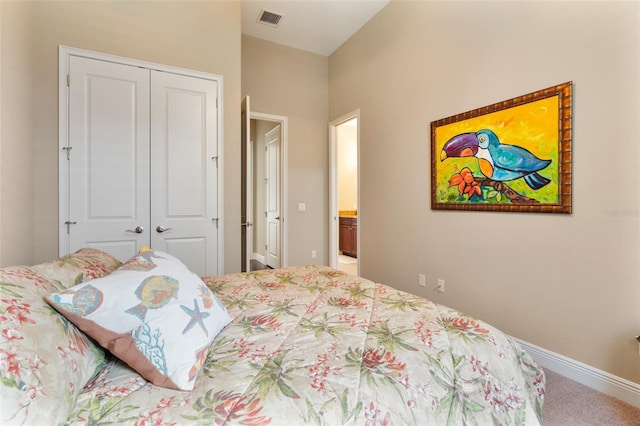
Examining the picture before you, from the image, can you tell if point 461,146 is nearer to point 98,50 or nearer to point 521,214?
point 521,214

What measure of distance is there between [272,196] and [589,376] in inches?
170

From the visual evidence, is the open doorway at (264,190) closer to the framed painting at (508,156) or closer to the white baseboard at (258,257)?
the white baseboard at (258,257)

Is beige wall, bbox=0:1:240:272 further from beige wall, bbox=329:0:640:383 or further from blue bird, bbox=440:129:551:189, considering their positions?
blue bird, bbox=440:129:551:189

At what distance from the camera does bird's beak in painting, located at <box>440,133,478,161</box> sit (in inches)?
98.5

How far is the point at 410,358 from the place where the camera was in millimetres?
960

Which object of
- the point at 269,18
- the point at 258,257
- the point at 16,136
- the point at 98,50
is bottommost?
the point at 258,257

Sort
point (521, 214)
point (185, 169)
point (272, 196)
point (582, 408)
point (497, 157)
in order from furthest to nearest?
point (272, 196), point (185, 169), point (497, 157), point (521, 214), point (582, 408)

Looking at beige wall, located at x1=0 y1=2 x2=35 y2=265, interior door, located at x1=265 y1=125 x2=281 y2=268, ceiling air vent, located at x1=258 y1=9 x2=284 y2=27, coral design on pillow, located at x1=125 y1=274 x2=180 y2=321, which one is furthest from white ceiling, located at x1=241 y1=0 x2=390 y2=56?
coral design on pillow, located at x1=125 y1=274 x2=180 y2=321

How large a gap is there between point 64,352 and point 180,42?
115 inches

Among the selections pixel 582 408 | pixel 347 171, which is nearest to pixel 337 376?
pixel 582 408

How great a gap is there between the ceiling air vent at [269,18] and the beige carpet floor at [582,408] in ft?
14.0

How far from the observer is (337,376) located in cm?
87

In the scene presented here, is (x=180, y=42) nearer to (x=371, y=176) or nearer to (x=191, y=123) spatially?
(x=191, y=123)

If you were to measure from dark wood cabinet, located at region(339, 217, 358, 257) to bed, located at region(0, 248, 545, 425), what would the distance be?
493cm
